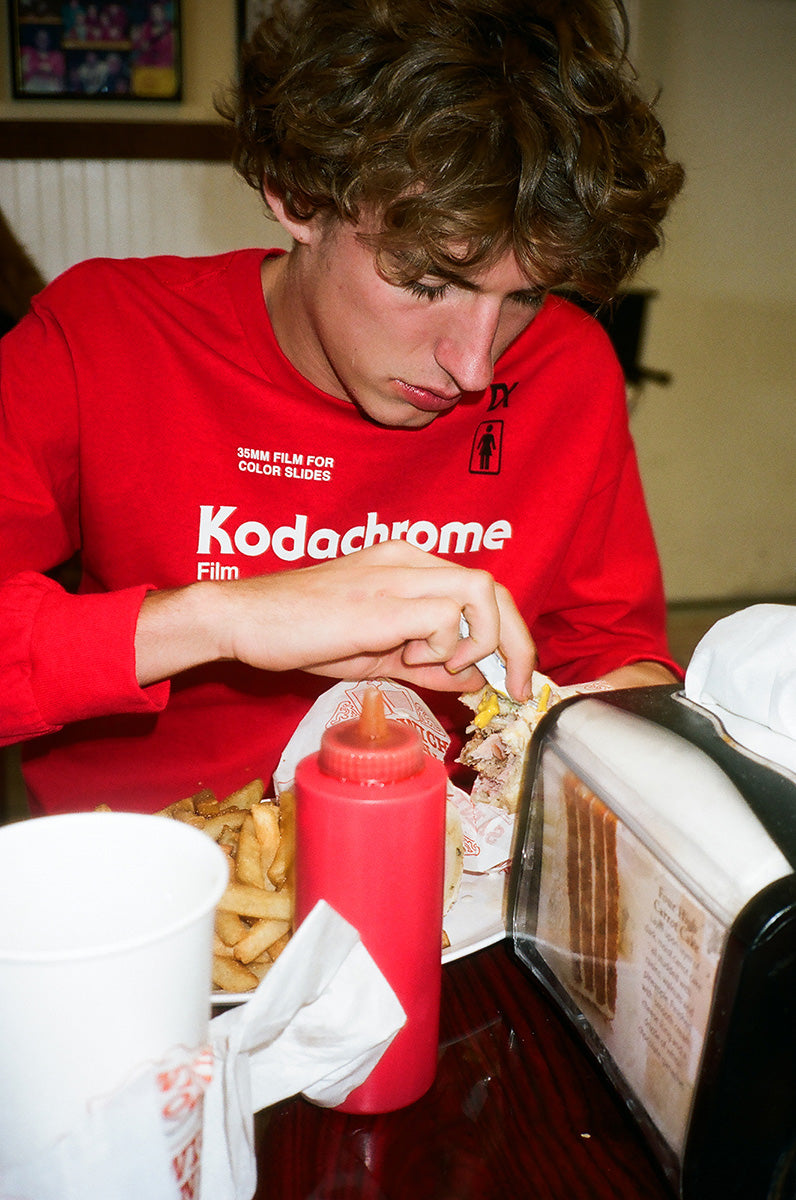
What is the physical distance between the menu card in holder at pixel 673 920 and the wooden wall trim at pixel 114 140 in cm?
390

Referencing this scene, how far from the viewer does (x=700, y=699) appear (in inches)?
31.0

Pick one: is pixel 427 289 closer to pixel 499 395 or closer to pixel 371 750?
pixel 499 395

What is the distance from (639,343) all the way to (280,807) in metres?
4.10

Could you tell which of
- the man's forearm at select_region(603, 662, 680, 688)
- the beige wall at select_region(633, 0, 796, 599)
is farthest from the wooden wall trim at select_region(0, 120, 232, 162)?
the man's forearm at select_region(603, 662, 680, 688)

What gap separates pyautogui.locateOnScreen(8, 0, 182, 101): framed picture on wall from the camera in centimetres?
388

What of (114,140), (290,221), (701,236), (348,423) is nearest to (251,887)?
(348,423)

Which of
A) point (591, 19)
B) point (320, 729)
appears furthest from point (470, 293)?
point (320, 729)

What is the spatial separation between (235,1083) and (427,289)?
83cm

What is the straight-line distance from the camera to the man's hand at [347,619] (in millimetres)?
911

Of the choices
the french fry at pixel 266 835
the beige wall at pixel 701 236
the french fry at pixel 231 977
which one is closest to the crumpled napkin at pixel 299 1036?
the french fry at pixel 231 977

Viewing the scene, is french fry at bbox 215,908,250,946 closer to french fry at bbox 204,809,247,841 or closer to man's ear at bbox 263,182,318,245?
french fry at bbox 204,809,247,841

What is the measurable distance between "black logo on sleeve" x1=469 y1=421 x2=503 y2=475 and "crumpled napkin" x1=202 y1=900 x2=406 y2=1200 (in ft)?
3.23

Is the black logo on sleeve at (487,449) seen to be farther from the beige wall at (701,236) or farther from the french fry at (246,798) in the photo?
the beige wall at (701,236)

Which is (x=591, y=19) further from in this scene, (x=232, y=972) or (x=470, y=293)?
(x=232, y=972)
